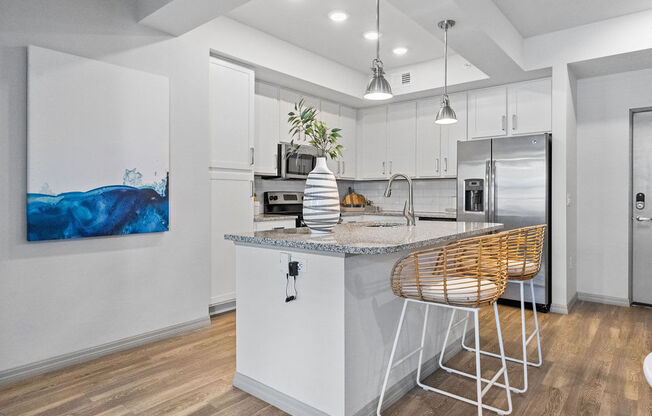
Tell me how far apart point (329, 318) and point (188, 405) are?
3.01 ft

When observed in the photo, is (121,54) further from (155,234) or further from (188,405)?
(188,405)

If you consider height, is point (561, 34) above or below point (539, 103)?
above

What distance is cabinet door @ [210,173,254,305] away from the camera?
11.7ft

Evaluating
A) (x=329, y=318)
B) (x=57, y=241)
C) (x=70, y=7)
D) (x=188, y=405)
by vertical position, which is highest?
(x=70, y=7)

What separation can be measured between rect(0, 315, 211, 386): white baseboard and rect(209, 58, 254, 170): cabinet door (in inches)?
53.7

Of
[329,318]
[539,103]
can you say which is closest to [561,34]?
[539,103]

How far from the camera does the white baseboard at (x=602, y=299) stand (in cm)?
410

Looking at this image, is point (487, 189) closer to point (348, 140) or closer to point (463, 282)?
point (348, 140)

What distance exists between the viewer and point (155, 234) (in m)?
3.05

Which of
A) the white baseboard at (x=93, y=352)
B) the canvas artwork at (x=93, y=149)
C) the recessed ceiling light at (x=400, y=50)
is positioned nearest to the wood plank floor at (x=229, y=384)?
the white baseboard at (x=93, y=352)

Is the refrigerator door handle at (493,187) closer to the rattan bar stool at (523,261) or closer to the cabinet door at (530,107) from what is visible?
the cabinet door at (530,107)

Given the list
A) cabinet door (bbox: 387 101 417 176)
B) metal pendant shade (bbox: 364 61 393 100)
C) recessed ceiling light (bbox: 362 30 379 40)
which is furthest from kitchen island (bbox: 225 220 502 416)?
cabinet door (bbox: 387 101 417 176)

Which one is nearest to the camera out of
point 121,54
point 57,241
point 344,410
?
point 344,410

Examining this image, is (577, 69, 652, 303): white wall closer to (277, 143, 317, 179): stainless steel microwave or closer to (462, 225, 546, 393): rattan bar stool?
(462, 225, 546, 393): rattan bar stool
